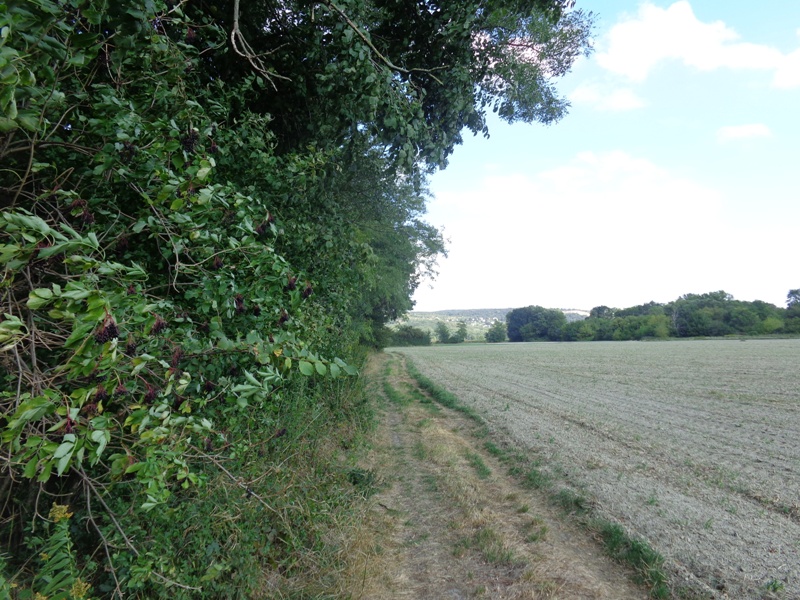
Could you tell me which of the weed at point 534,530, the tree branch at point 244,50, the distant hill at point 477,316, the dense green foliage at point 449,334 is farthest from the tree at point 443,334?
the tree branch at point 244,50

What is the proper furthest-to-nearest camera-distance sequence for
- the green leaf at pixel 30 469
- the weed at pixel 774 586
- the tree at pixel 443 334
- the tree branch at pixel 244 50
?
the tree at pixel 443 334
the weed at pixel 774 586
the tree branch at pixel 244 50
the green leaf at pixel 30 469

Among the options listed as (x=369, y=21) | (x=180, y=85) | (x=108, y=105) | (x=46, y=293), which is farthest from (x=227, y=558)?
(x=369, y=21)

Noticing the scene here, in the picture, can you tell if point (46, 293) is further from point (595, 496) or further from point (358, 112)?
point (595, 496)

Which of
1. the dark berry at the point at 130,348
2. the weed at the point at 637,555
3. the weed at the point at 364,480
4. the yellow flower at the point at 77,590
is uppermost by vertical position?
the dark berry at the point at 130,348

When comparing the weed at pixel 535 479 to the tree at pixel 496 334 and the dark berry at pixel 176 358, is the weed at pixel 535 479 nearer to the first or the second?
the dark berry at pixel 176 358

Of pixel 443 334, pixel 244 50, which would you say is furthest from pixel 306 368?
pixel 443 334

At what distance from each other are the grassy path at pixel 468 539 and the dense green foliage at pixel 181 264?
0.71 metres

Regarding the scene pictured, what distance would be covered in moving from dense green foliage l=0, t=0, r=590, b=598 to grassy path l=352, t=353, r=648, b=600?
27.9 inches

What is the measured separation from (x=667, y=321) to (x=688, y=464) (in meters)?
103

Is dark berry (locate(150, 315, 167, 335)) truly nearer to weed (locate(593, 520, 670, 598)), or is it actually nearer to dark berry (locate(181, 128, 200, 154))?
dark berry (locate(181, 128, 200, 154))

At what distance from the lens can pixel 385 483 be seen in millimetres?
6203

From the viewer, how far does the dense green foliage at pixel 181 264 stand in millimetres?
1604

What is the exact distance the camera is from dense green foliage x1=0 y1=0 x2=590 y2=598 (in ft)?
5.26

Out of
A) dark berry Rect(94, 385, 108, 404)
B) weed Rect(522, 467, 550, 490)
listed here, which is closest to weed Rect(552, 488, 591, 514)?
weed Rect(522, 467, 550, 490)
